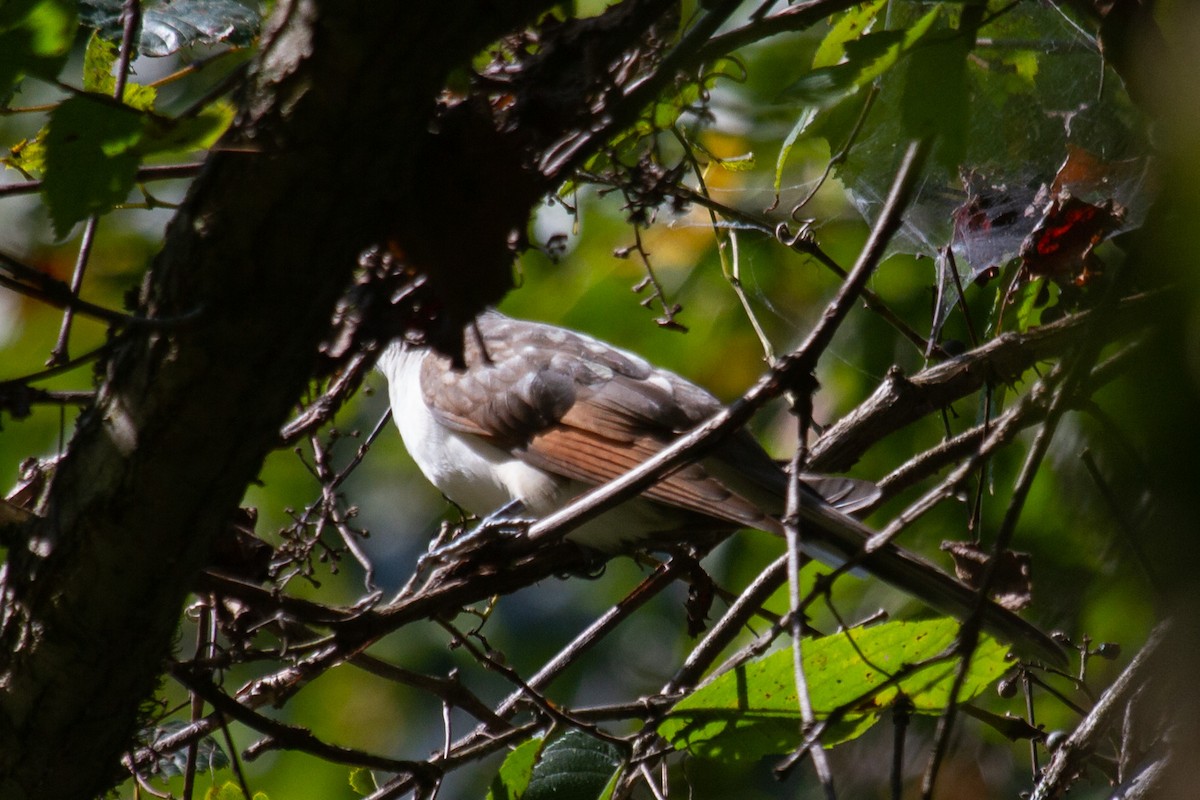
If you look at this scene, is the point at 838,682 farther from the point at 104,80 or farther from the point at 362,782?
the point at 104,80

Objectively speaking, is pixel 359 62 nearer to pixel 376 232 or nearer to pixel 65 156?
pixel 376 232

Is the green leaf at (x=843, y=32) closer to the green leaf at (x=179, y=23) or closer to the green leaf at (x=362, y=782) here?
the green leaf at (x=179, y=23)

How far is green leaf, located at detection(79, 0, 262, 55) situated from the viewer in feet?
8.36

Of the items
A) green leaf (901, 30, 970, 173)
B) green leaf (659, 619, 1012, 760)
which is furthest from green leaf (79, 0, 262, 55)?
green leaf (659, 619, 1012, 760)

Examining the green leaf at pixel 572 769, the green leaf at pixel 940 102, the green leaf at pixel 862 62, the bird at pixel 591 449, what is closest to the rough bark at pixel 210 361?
the green leaf at pixel 862 62

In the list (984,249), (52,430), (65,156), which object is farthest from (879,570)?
(52,430)

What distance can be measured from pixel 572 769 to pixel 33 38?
6.17ft

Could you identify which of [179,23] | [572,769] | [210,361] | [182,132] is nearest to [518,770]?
[572,769]

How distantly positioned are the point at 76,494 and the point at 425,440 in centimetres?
238

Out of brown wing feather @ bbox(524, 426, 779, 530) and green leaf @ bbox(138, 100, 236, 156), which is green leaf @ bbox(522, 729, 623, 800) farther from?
green leaf @ bbox(138, 100, 236, 156)

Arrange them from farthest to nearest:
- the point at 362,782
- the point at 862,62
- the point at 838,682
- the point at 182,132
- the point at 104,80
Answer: the point at 362,782 < the point at 838,682 < the point at 104,80 < the point at 862,62 < the point at 182,132

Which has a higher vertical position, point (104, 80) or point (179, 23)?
point (179, 23)

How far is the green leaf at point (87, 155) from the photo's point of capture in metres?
1.50

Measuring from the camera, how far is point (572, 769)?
261 cm
